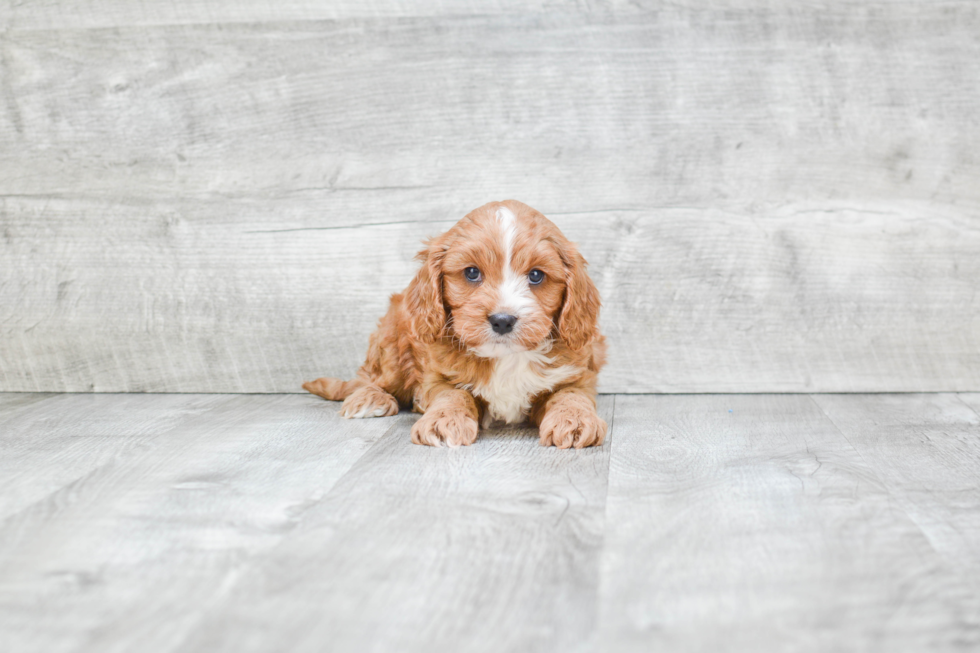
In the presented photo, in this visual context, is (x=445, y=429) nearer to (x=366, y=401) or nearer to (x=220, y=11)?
(x=366, y=401)

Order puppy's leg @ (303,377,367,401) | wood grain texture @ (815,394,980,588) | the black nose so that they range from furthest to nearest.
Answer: puppy's leg @ (303,377,367,401), the black nose, wood grain texture @ (815,394,980,588)

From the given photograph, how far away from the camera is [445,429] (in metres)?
2.55

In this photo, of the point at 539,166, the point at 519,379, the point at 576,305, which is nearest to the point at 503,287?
the point at 576,305

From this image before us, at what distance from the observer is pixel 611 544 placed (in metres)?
1.71

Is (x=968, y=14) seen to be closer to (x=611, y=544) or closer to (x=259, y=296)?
(x=611, y=544)

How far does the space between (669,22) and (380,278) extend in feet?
5.29

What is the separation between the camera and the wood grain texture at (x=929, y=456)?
1760 mm

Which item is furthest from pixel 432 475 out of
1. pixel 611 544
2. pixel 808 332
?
pixel 808 332

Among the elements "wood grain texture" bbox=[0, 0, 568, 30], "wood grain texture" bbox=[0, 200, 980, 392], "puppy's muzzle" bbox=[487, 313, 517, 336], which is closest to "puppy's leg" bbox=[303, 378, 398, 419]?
"wood grain texture" bbox=[0, 200, 980, 392]

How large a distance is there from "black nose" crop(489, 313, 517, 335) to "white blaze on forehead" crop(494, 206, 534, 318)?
5 centimetres

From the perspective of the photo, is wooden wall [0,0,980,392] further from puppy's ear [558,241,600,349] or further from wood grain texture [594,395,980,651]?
wood grain texture [594,395,980,651]

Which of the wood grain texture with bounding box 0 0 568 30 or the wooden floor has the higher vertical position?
the wood grain texture with bounding box 0 0 568 30

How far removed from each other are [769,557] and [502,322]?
1.06 metres

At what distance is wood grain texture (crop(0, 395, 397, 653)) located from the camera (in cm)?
142
